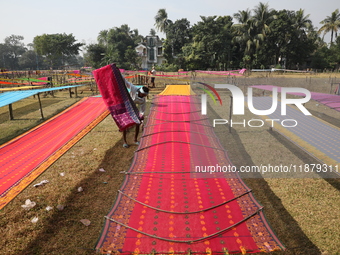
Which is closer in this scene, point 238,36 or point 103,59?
point 238,36

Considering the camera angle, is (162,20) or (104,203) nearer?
(104,203)

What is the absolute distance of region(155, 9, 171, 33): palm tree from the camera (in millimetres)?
45125

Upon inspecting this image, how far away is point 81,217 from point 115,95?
9.63 ft

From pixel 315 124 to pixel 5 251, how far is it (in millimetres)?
6355

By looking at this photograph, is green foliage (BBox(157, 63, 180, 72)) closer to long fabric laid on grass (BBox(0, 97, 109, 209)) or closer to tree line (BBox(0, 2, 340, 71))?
tree line (BBox(0, 2, 340, 71))

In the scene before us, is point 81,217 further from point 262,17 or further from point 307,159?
point 262,17

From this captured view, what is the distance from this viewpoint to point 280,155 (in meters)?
5.87

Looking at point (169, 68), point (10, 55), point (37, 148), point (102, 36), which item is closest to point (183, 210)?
point (37, 148)

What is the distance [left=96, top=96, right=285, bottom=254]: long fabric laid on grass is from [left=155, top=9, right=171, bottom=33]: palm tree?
45.0 meters

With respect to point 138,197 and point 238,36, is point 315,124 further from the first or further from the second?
point 238,36

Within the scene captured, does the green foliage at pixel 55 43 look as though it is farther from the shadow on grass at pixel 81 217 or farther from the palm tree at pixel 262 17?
the shadow on grass at pixel 81 217

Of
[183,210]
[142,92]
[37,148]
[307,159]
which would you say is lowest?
[307,159]

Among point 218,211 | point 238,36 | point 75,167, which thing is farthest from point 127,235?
point 238,36

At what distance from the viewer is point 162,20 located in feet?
149
